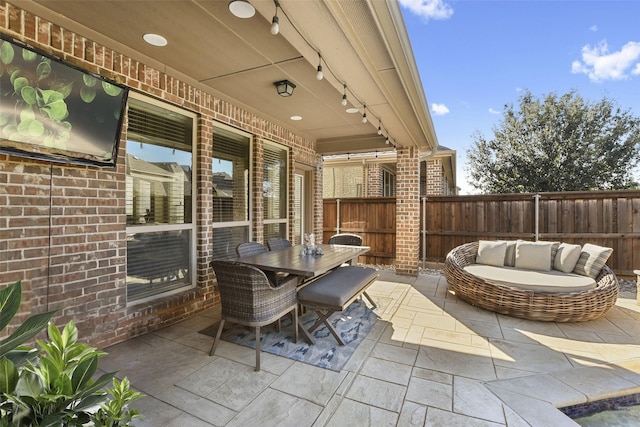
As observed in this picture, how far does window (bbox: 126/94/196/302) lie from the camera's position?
3043 millimetres

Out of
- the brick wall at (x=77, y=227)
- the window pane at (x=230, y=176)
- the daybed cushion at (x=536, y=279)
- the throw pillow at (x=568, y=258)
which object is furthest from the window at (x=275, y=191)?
the throw pillow at (x=568, y=258)

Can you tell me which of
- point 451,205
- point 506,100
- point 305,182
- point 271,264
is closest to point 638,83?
point 506,100

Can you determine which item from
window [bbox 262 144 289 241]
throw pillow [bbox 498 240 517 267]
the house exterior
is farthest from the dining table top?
throw pillow [bbox 498 240 517 267]

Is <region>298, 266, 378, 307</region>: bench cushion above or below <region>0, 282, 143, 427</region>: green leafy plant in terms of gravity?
below

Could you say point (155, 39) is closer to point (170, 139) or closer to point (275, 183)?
point (170, 139)

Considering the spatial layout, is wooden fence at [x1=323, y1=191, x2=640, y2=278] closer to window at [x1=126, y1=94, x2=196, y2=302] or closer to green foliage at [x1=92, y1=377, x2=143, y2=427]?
window at [x1=126, y1=94, x2=196, y2=302]

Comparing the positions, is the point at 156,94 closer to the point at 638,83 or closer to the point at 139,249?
the point at 139,249

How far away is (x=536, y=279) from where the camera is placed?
3805 mm

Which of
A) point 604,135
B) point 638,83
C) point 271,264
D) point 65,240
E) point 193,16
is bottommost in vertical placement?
point 271,264

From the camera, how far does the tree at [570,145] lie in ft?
28.1

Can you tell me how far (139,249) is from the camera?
3102 millimetres

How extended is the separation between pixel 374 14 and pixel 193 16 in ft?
4.35

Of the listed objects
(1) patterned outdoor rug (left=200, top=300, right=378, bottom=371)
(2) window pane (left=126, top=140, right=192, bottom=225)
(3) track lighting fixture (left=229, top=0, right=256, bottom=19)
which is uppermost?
(3) track lighting fixture (left=229, top=0, right=256, bottom=19)

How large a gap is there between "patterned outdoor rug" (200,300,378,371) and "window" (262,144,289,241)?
198 cm
